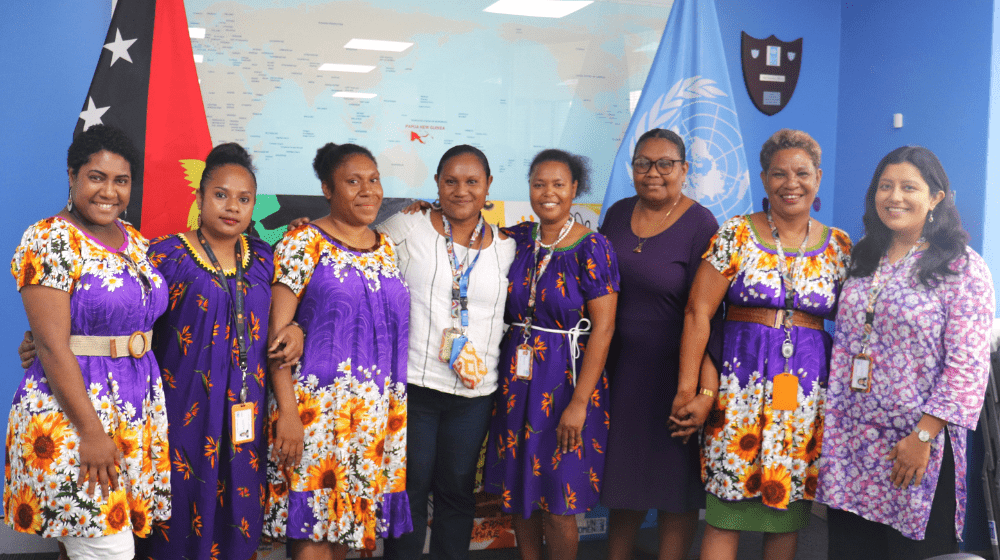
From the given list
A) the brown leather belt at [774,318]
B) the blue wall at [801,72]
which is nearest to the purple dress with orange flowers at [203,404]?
the brown leather belt at [774,318]

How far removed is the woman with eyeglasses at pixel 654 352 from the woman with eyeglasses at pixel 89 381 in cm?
164

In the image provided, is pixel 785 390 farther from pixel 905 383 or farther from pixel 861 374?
pixel 905 383

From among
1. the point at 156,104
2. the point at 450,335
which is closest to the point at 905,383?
the point at 450,335

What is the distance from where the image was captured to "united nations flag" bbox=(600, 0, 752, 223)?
381cm

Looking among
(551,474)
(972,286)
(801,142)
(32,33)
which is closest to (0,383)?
(32,33)

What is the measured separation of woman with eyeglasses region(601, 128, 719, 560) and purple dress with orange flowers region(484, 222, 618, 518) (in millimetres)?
97

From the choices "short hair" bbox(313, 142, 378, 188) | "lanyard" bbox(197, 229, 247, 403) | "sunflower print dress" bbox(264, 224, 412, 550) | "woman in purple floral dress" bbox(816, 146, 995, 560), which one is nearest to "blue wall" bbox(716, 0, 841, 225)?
"woman in purple floral dress" bbox(816, 146, 995, 560)

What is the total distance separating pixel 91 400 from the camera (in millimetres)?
2096

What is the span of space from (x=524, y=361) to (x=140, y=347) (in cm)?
131

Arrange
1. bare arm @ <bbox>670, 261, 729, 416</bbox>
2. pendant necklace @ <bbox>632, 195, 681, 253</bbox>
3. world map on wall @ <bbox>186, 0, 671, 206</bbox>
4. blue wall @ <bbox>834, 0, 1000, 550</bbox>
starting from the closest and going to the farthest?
bare arm @ <bbox>670, 261, 729, 416</bbox> < pendant necklace @ <bbox>632, 195, 681, 253</bbox> < blue wall @ <bbox>834, 0, 1000, 550</bbox> < world map on wall @ <bbox>186, 0, 671, 206</bbox>

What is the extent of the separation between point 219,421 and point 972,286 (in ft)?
7.95

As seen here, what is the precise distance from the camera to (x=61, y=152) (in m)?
3.27

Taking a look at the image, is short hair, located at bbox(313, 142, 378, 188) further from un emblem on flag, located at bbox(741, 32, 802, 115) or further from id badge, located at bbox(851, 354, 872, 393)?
un emblem on flag, located at bbox(741, 32, 802, 115)

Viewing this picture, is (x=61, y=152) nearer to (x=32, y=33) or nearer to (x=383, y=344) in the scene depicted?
(x=32, y=33)
